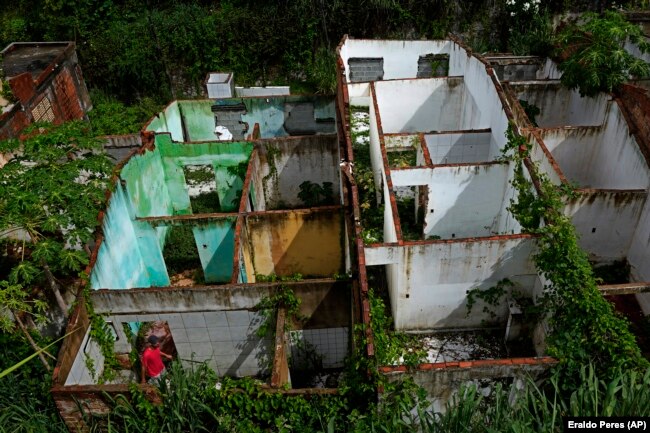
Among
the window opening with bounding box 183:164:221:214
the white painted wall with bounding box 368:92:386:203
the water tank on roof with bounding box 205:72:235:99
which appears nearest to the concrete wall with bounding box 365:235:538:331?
the white painted wall with bounding box 368:92:386:203

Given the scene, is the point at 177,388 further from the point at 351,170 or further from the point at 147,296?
the point at 351,170

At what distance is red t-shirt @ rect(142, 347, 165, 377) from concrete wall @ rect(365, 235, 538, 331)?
375 centimetres

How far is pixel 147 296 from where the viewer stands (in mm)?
7660

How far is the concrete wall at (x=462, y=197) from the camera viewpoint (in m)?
9.97

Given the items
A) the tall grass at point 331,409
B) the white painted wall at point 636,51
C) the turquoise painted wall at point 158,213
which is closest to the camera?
the tall grass at point 331,409

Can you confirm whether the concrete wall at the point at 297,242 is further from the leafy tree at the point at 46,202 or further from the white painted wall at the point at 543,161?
the white painted wall at the point at 543,161

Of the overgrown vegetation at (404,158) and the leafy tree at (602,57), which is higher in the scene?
the leafy tree at (602,57)

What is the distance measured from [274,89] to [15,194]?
11.4m

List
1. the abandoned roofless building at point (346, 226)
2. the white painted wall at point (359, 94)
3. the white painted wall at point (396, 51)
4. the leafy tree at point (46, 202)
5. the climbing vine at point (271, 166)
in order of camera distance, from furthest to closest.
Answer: the white painted wall at point (396, 51) → the white painted wall at point (359, 94) → the climbing vine at point (271, 166) → the abandoned roofless building at point (346, 226) → the leafy tree at point (46, 202)

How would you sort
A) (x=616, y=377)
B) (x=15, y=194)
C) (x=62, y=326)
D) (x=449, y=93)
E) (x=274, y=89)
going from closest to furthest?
(x=616, y=377) < (x=15, y=194) < (x=62, y=326) < (x=449, y=93) < (x=274, y=89)

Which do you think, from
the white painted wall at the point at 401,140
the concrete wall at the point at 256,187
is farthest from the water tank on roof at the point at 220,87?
the white painted wall at the point at 401,140

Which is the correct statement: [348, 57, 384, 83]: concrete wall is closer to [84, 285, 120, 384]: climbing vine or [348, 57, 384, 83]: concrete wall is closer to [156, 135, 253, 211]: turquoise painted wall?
[156, 135, 253, 211]: turquoise painted wall

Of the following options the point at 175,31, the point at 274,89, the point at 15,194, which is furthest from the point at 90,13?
the point at 15,194

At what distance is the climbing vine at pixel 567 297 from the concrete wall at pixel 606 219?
67 centimetres
